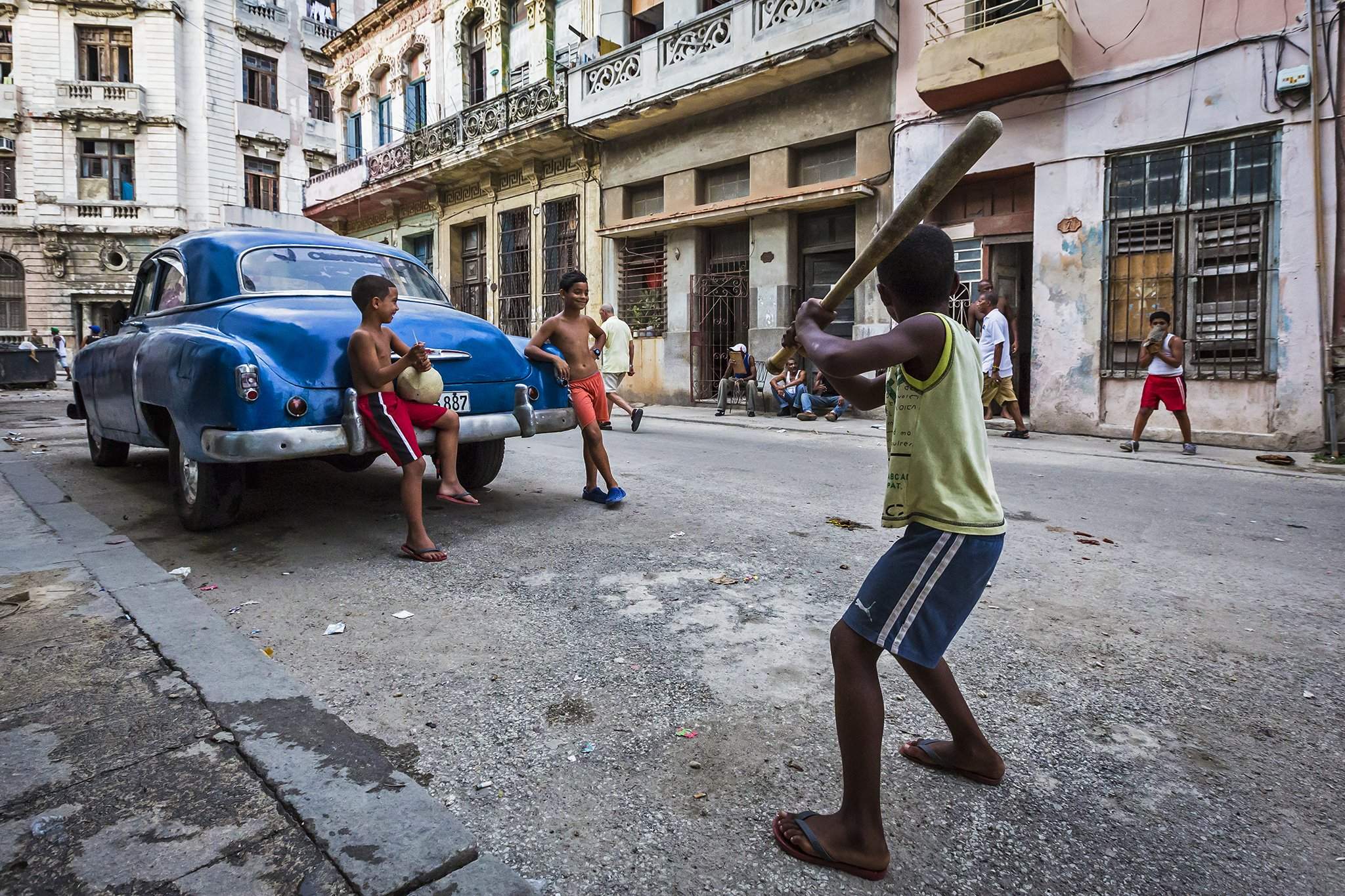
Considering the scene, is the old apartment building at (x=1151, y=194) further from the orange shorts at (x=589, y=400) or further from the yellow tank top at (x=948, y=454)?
the yellow tank top at (x=948, y=454)

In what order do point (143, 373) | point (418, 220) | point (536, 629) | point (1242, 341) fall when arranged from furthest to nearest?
1. point (418, 220)
2. point (1242, 341)
3. point (143, 373)
4. point (536, 629)

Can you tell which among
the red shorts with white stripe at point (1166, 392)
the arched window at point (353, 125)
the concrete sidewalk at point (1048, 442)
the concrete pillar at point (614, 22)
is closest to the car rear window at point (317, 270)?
the concrete sidewalk at point (1048, 442)

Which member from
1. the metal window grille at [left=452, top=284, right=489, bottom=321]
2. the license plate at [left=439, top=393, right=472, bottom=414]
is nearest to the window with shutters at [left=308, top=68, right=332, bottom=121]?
the metal window grille at [left=452, top=284, right=489, bottom=321]

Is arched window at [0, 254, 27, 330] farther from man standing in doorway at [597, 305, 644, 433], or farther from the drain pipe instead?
the drain pipe

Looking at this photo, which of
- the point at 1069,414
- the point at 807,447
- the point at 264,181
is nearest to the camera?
the point at 807,447

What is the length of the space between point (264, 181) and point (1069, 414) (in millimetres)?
36794

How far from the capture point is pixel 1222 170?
396 inches

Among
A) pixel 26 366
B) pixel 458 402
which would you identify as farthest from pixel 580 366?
pixel 26 366

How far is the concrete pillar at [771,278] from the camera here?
14.7 metres

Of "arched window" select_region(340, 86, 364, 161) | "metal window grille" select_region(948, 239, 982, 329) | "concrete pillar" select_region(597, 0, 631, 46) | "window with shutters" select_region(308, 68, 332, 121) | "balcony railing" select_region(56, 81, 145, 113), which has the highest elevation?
"window with shutters" select_region(308, 68, 332, 121)

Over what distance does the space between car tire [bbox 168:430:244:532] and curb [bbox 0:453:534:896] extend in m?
1.17

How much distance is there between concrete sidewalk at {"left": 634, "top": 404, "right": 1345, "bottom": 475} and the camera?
8172 millimetres

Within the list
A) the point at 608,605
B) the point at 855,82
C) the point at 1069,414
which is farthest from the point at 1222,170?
the point at 608,605

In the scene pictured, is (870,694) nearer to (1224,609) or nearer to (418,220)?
(1224,609)
